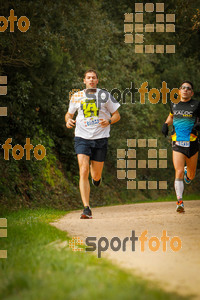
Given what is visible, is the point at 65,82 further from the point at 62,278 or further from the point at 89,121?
the point at 62,278

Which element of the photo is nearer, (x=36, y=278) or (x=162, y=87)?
(x=36, y=278)

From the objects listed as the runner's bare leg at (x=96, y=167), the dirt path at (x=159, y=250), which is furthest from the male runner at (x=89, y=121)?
the dirt path at (x=159, y=250)

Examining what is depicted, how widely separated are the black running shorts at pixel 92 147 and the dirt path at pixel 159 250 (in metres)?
1.44

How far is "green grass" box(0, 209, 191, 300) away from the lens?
3.66 metres

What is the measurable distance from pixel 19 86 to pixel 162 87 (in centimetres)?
1425

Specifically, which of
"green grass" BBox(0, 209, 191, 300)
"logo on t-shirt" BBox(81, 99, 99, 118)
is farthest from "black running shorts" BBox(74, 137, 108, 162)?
"green grass" BBox(0, 209, 191, 300)

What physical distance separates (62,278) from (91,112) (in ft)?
18.6

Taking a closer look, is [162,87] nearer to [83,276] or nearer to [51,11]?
[51,11]

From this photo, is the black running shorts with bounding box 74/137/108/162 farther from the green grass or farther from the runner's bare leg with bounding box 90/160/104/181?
the green grass

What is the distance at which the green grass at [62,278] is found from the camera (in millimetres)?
3658

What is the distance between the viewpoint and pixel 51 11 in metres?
17.3

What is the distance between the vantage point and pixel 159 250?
18.5ft

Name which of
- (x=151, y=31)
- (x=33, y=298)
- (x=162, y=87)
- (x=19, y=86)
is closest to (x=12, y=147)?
(x=19, y=86)

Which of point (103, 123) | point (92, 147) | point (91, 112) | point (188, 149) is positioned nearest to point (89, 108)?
point (91, 112)
